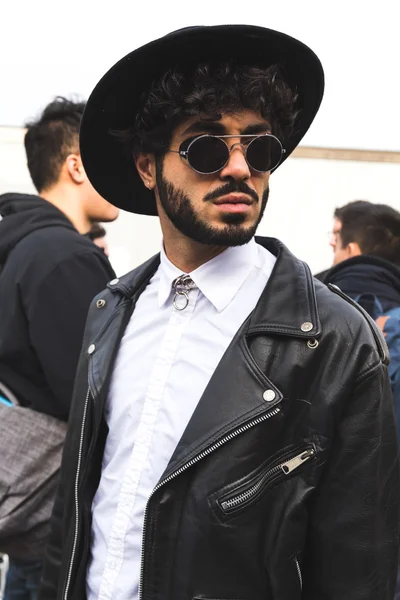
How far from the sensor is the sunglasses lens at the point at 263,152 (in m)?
1.77

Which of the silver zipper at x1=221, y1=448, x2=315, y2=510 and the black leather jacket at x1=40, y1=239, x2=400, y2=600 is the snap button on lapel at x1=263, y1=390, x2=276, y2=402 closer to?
the black leather jacket at x1=40, y1=239, x2=400, y2=600

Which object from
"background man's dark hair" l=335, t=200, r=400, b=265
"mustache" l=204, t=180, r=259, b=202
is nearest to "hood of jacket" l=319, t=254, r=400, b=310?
"background man's dark hair" l=335, t=200, r=400, b=265

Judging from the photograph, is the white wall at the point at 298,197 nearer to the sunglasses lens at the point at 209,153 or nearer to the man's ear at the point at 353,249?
the man's ear at the point at 353,249

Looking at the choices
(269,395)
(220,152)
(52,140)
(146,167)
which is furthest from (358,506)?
(52,140)

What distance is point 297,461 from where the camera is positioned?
156cm

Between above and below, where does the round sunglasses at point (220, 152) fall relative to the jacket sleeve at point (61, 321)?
above

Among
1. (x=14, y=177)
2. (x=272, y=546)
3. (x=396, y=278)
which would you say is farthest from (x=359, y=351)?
(x=14, y=177)

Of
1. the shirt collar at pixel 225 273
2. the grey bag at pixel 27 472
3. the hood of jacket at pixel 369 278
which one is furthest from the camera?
the hood of jacket at pixel 369 278

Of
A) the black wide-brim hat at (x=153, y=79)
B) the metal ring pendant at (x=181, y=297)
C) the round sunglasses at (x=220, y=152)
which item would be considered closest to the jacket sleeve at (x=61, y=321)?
the black wide-brim hat at (x=153, y=79)

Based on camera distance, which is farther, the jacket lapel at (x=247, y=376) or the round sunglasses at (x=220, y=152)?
the round sunglasses at (x=220, y=152)

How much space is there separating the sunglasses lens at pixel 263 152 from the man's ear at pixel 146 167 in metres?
0.36

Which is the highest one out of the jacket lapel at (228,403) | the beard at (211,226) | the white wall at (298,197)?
the white wall at (298,197)

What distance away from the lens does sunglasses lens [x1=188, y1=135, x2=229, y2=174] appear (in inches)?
68.7

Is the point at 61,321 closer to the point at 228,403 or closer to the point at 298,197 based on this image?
the point at 228,403
